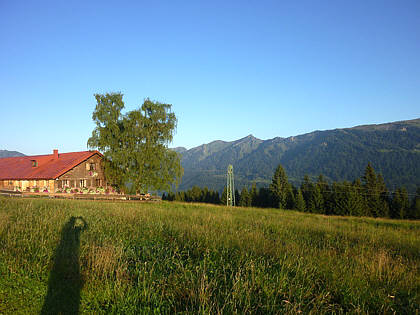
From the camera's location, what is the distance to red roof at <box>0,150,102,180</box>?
33531 millimetres

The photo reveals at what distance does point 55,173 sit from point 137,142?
11.3 m

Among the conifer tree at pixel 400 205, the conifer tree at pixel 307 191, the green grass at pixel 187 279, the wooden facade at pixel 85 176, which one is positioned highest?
the wooden facade at pixel 85 176

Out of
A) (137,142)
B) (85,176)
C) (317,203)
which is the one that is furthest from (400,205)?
(85,176)

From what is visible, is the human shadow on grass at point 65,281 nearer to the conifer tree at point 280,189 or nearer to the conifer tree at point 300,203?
the conifer tree at point 300,203

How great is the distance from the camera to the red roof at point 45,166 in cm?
3353

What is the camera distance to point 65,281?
4.84 metres

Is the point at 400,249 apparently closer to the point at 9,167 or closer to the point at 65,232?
the point at 65,232

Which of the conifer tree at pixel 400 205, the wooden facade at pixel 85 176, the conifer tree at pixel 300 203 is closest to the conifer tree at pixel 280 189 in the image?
the conifer tree at pixel 300 203

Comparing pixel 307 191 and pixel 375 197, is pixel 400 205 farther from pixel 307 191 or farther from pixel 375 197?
pixel 307 191

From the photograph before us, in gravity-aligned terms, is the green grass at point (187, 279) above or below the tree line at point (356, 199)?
above

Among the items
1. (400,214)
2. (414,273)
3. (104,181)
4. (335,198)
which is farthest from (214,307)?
(400,214)

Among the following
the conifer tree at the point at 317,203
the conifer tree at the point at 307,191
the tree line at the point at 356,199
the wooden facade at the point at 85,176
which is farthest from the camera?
the conifer tree at the point at 307,191

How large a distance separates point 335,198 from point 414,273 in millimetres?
60969

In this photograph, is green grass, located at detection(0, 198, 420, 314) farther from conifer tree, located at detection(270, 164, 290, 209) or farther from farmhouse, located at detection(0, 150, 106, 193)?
conifer tree, located at detection(270, 164, 290, 209)
